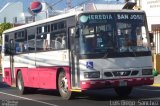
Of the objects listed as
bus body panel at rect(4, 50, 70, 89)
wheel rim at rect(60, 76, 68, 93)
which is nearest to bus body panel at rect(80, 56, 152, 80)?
bus body panel at rect(4, 50, 70, 89)

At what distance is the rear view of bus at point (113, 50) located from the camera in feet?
54.8

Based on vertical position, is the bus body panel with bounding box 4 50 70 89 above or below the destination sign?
below

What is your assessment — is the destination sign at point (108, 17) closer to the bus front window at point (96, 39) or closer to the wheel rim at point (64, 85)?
the bus front window at point (96, 39)

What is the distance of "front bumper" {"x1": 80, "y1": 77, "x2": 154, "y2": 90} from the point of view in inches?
654

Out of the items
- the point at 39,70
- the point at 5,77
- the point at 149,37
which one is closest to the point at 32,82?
the point at 39,70

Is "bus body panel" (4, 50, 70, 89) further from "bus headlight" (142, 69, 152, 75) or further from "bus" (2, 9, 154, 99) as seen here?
"bus headlight" (142, 69, 152, 75)

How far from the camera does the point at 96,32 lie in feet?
55.4

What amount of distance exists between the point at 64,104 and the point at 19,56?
6.83m

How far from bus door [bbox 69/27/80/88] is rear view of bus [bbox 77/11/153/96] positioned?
0.30 metres

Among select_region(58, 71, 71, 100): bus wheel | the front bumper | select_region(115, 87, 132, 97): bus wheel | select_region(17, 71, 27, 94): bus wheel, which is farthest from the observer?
select_region(17, 71, 27, 94): bus wheel

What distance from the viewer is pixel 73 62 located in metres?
17.4

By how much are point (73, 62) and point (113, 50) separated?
57.1 inches

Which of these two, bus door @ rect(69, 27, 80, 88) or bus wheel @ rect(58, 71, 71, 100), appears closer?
bus door @ rect(69, 27, 80, 88)

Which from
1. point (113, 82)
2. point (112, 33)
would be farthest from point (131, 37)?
point (113, 82)
